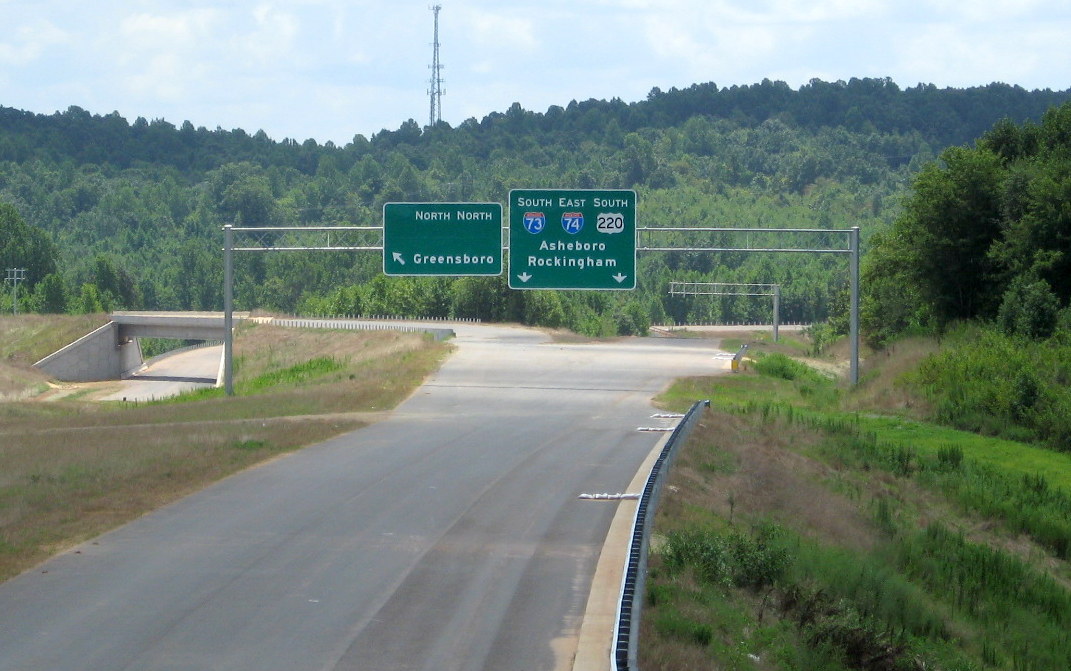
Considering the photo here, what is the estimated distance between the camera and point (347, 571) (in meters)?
13.4

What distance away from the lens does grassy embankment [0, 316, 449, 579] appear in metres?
→ 16.0

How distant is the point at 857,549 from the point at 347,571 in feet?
27.5

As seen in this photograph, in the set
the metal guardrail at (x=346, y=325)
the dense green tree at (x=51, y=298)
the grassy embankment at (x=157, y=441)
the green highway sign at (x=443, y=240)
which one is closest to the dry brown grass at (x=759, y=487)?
the grassy embankment at (x=157, y=441)

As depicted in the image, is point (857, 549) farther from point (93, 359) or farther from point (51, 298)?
point (51, 298)

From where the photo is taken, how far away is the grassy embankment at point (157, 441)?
52.5 feet

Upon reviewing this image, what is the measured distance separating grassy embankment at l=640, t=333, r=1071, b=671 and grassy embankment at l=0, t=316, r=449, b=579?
7106mm

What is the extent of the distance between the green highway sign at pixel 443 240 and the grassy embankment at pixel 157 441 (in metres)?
4.12

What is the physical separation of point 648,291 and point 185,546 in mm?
159370

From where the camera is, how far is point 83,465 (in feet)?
67.6

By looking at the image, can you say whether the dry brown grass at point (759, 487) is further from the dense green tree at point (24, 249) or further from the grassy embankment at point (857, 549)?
the dense green tree at point (24, 249)

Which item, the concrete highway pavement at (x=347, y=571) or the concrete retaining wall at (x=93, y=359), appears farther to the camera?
the concrete retaining wall at (x=93, y=359)

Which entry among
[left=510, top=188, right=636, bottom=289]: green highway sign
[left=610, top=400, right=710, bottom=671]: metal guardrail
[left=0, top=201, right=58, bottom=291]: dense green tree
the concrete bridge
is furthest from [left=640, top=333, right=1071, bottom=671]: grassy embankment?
[left=0, top=201, right=58, bottom=291]: dense green tree

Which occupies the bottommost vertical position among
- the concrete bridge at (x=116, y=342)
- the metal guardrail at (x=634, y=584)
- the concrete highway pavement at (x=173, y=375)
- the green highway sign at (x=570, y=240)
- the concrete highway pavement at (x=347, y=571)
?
the concrete highway pavement at (x=173, y=375)

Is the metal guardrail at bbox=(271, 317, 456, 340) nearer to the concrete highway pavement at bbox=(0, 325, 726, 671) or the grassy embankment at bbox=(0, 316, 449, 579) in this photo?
the grassy embankment at bbox=(0, 316, 449, 579)
